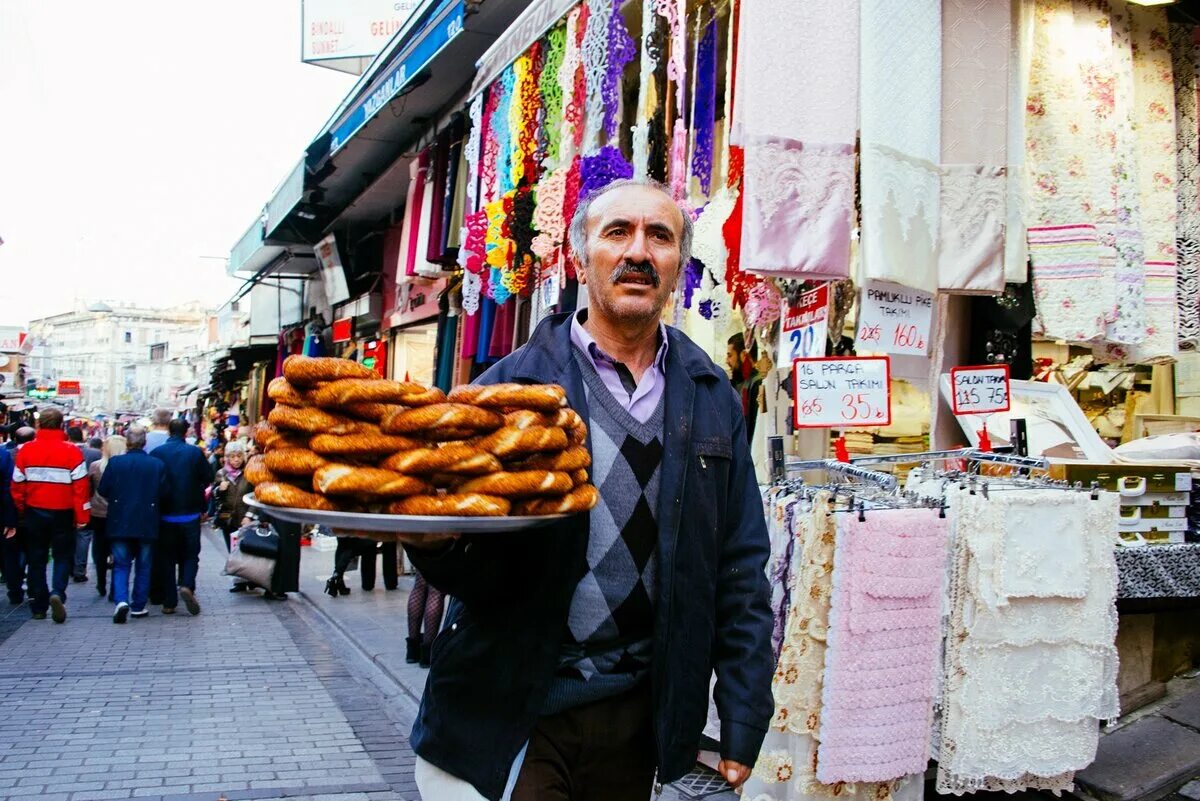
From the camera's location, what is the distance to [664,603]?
2.05 metres

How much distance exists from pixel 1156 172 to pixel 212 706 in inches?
259

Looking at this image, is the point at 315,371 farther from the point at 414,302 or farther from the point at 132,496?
the point at 414,302

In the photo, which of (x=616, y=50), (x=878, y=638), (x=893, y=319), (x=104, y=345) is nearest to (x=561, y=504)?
(x=878, y=638)

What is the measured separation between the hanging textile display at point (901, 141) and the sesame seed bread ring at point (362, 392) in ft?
9.42

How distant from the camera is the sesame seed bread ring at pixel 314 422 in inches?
69.7

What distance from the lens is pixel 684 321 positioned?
5711 millimetres

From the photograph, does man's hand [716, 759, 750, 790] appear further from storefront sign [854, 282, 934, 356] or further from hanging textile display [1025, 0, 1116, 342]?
hanging textile display [1025, 0, 1116, 342]

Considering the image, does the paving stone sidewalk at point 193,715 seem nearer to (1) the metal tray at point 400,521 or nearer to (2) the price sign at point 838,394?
(2) the price sign at point 838,394

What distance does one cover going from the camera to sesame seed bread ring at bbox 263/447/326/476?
172 cm

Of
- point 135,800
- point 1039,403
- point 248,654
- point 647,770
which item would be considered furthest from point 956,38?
point 248,654

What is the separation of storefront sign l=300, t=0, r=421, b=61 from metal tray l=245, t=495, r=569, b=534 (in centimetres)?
1419

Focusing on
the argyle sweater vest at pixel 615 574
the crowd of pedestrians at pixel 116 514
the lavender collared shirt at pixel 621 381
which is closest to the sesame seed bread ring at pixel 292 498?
the argyle sweater vest at pixel 615 574

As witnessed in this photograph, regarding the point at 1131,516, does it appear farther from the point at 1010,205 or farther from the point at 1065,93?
the point at 1065,93

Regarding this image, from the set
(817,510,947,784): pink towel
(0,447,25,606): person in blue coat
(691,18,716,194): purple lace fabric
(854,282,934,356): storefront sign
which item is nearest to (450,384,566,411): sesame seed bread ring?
(817,510,947,784): pink towel
